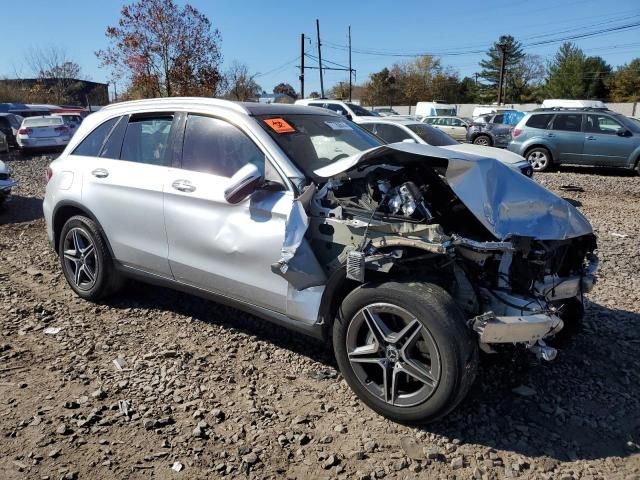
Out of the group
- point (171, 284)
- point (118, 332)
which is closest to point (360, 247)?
point (171, 284)

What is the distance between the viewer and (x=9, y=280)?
17.8ft

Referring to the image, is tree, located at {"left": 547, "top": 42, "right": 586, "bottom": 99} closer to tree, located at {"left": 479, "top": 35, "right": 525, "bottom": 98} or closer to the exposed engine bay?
tree, located at {"left": 479, "top": 35, "right": 525, "bottom": 98}

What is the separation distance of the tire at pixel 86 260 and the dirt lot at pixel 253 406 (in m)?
0.19

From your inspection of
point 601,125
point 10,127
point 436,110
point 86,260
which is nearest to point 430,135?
point 601,125

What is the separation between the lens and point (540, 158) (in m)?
14.4

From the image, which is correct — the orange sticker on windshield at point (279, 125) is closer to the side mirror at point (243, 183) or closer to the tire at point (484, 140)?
the side mirror at point (243, 183)

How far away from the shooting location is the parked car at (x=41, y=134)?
18.9 metres

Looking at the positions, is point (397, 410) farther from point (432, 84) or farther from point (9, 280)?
point (432, 84)

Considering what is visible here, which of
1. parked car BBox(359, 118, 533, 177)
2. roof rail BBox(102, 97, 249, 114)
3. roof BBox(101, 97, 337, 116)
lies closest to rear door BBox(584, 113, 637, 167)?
parked car BBox(359, 118, 533, 177)

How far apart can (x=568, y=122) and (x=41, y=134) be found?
58.3 ft

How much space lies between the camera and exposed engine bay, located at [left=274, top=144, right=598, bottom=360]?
9.01 feet

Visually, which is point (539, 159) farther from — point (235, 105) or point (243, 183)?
point (243, 183)

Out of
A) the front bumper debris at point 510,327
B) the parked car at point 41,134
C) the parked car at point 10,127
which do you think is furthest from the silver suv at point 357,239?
the parked car at point 10,127

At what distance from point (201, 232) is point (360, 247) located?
4.12 feet
